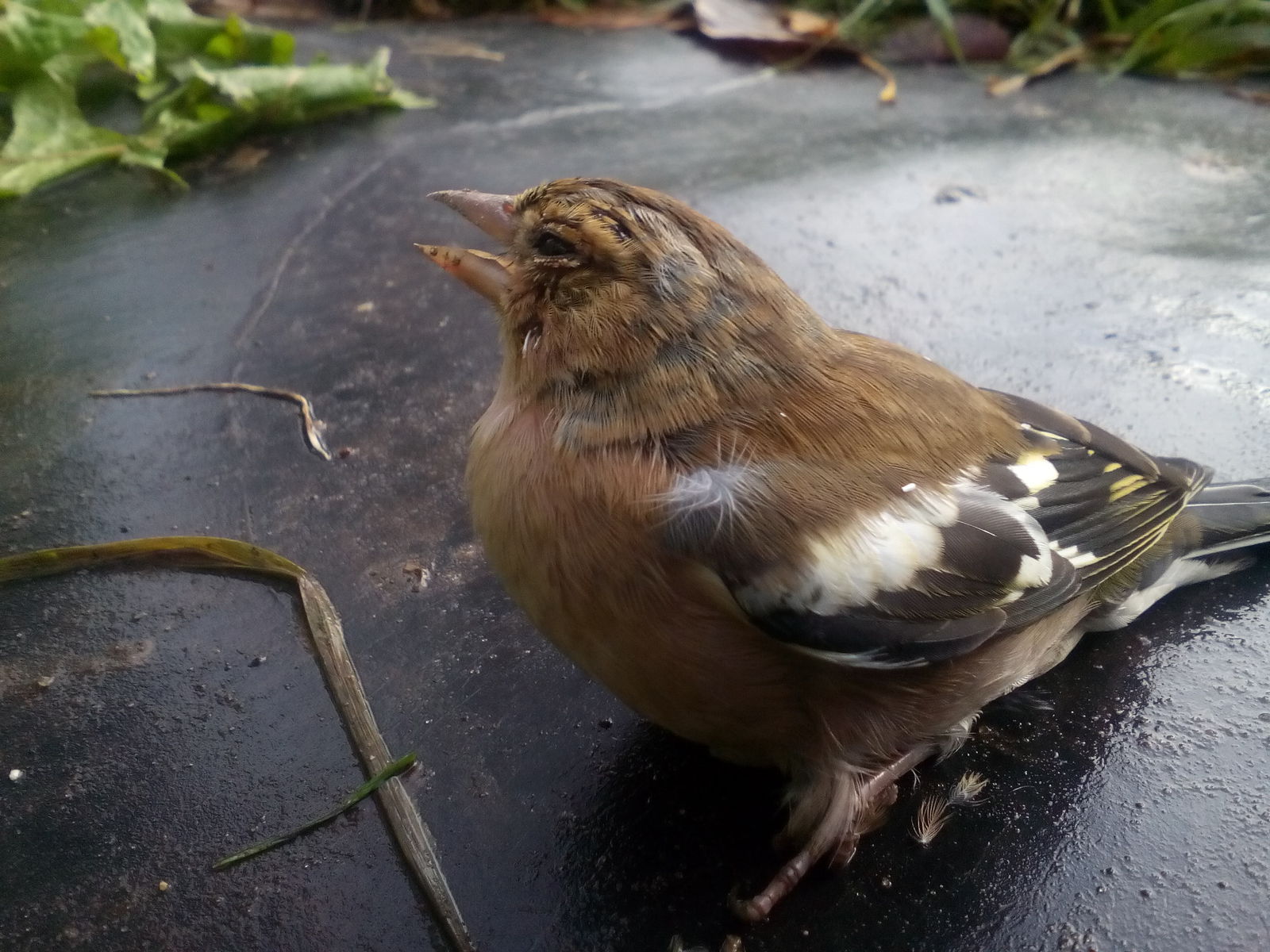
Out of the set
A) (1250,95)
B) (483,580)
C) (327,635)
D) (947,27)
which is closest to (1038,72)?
(947,27)

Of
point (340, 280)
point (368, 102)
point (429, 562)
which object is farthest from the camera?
point (368, 102)

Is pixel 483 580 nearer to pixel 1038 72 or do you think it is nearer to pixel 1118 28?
pixel 1038 72

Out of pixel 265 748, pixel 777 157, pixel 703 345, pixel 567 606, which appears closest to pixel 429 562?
pixel 265 748

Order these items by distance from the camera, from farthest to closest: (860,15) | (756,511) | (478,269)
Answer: (860,15), (478,269), (756,511)

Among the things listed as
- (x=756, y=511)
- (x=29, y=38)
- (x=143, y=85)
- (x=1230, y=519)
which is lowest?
(x=1230, y=519)

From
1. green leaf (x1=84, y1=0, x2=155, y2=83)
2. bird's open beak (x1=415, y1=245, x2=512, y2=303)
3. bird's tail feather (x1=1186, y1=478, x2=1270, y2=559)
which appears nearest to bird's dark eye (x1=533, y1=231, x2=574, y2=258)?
bird's open beak (x1=415, y1=245, x2=512, y2=303)

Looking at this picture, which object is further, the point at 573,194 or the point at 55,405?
the point at 55,405

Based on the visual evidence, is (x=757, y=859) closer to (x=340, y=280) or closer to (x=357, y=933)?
(x=357, y=933)
